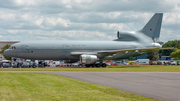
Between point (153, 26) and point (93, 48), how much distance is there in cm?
1403

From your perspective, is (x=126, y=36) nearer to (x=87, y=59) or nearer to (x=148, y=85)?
(x=87, y=59)

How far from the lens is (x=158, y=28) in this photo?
167 feet

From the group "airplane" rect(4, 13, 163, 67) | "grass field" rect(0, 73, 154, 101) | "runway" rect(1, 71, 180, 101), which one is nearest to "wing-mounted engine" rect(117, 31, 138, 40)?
"airplane" rect(4, 13, 163, 67)

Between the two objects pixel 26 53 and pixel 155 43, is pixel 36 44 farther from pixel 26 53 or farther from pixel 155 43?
pixel 155 43

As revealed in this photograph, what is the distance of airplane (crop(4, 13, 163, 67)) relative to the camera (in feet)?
142

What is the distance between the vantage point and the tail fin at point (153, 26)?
50.4 m

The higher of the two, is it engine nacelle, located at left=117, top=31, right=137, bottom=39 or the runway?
engine nacelle, located at left=117, top=31, right=137, bottom=39

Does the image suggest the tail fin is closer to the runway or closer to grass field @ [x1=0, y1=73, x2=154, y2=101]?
the runway

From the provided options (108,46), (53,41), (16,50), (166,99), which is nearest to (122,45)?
(108,46)

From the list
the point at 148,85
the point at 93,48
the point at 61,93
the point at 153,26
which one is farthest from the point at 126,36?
the point at 61,93

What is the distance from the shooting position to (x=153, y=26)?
50.6m

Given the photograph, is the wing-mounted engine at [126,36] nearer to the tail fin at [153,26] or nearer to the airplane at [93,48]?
the airplane at [93,48]

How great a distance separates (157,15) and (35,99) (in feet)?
146

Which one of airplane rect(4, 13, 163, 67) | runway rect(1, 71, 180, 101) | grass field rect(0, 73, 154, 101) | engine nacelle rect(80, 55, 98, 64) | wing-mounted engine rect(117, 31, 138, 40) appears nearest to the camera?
grass field rect(0, 73, 154, 101)
